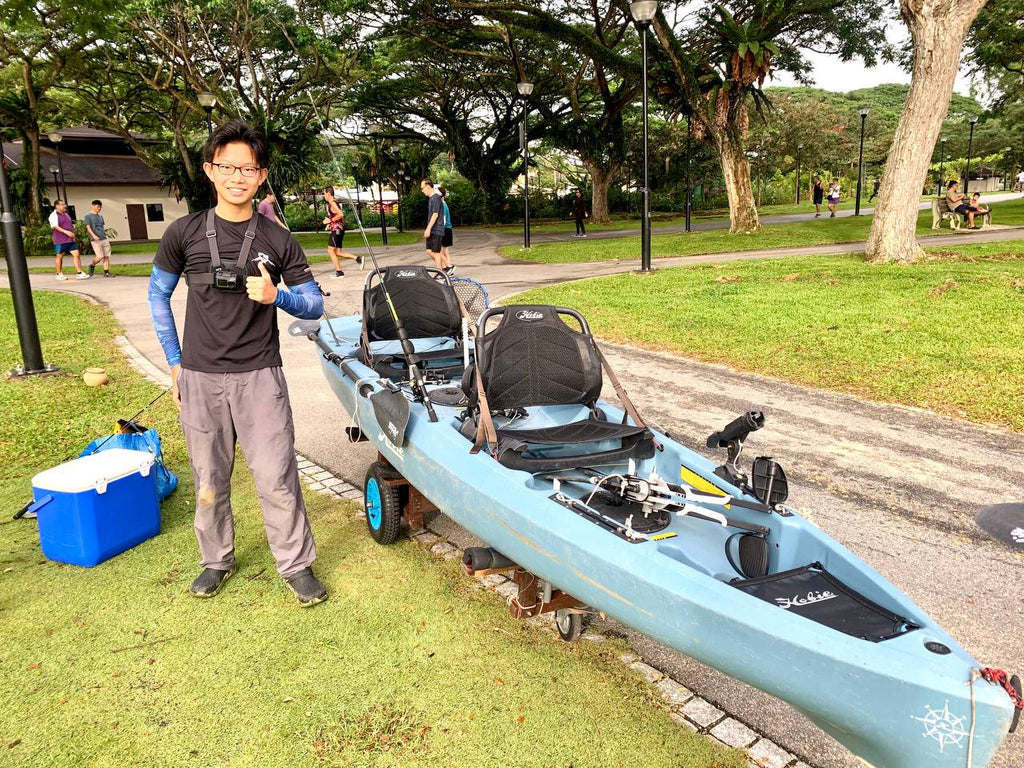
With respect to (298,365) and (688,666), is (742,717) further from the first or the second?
(298,365)

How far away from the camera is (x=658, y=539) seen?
3197 millimetres

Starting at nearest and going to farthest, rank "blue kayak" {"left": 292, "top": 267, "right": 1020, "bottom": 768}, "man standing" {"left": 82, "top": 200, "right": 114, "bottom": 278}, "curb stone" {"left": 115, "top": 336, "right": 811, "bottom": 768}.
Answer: "blue kayak" {"left": 292, "top": 267, "right": 1020, "bottom": 768}, "curb stone" {"left": 115, "top": 336, "right": 811, "bottom": 768}, "man standing" {"left": 82, "top": 200, "right": 114, "bottom": 278}

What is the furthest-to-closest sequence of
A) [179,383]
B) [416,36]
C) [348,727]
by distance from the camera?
[416,36] < [179,383] < [348,727]

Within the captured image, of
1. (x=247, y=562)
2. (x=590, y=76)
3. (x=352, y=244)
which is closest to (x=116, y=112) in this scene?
(x=352, y=244)

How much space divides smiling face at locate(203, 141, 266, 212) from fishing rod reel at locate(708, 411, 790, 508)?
96.1 inches

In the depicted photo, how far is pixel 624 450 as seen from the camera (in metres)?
3.66

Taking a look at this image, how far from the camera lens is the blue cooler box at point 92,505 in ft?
12.9

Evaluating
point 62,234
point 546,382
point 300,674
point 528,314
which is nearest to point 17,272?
point 528,314

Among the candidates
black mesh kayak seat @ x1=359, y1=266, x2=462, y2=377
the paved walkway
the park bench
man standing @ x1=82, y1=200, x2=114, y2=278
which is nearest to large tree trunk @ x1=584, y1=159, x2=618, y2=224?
the park bench

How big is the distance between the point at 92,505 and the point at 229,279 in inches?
63.9

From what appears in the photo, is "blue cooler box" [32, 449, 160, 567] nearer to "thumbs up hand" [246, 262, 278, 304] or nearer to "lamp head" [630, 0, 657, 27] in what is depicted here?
"thumbs up hand" [246, 262, 278, 304]

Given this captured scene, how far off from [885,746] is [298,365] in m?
7.69

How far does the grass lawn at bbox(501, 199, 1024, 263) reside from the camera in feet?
64.8

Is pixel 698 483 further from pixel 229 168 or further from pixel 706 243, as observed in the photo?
pixel 706 243
